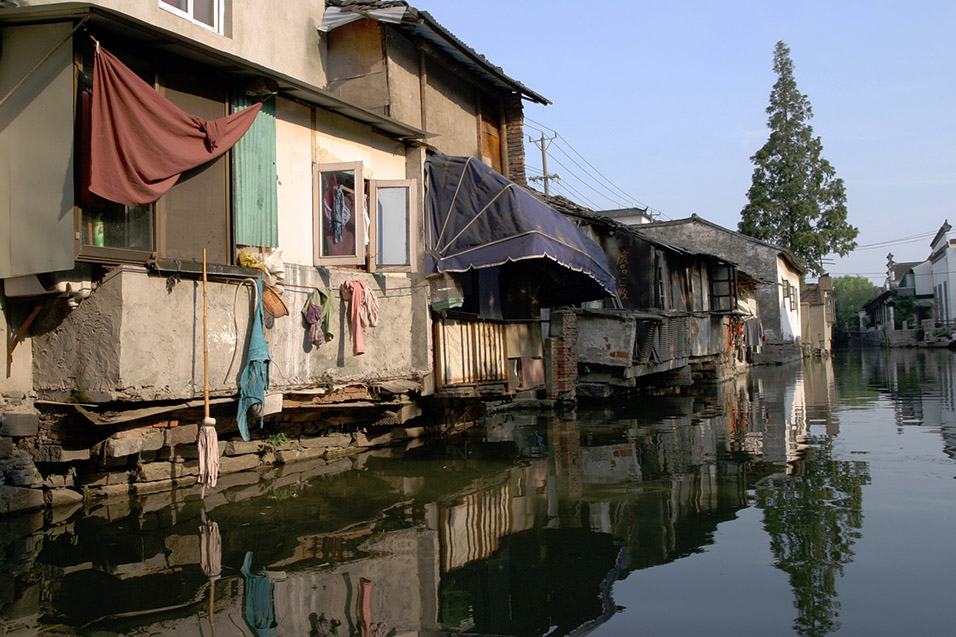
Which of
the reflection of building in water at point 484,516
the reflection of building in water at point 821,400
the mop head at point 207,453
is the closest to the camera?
the reflection of building in water at point 484,516

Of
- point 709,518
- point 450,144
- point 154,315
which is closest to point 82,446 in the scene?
point 154,315

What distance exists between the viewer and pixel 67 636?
4.68 meters

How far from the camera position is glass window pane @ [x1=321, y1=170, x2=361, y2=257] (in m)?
10.3

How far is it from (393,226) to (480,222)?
4.66ft

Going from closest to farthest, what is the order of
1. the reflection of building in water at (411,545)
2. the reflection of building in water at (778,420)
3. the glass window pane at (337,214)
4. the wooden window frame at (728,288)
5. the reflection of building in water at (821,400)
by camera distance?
the reflection of building in water at (411,545)
the glass window pane at (337,214)
the reflection of building in water at (778,420)
the reflection of building in water at (821,400)
the wooden window frame at (728,288)

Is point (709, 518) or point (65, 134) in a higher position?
point (65, 134)

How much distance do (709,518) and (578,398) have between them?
1214 centimetres

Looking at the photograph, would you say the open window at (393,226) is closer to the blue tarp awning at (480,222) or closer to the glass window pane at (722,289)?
the blue tarp awning at (480,222)

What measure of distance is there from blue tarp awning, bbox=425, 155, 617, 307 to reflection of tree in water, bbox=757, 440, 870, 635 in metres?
4.66

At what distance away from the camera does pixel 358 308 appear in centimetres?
1033

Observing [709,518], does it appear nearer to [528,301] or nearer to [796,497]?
[796,497]

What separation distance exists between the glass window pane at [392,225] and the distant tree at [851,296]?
68549mm

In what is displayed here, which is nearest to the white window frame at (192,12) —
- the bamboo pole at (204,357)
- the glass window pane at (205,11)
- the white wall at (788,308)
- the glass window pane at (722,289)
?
the glass window pane at (205,11)

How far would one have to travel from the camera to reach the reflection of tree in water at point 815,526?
5254mm
